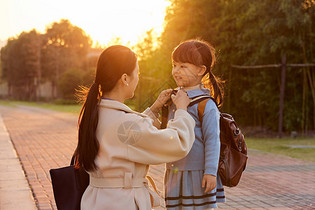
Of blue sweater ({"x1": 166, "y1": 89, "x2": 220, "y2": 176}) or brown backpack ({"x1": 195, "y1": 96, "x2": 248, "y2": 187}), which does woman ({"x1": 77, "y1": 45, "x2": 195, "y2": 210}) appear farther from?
brown backpack ({"x1": 195, "y1": 96, "x2": 248, "y2": 187})

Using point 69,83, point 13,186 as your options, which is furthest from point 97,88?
point 69,83

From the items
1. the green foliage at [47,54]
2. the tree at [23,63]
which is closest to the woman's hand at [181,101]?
the green foliage at [47,54]

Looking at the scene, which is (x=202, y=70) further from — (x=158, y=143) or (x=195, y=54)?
(x=158, y=143)

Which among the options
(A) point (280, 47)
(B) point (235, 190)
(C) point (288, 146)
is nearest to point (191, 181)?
(B) point (235, 190)

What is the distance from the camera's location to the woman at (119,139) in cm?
191

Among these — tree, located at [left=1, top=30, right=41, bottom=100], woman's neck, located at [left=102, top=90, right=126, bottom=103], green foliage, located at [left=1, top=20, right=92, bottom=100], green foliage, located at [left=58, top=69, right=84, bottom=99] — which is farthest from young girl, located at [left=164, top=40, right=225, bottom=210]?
tree, located at [left=1, top=30, right=41, bottom=100]

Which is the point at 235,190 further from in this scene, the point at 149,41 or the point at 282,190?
the point at 149,41

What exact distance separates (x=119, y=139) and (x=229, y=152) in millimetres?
812

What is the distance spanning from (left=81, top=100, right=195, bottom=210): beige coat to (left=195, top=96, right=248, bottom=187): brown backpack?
50cm

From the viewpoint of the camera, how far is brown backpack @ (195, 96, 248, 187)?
2.41 meters

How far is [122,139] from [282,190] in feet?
13.8

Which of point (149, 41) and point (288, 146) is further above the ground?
point (149, 41)

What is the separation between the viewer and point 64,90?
165 ft

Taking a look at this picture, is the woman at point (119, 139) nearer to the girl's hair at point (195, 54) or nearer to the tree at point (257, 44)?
the girl's hair at point (195, 54)
